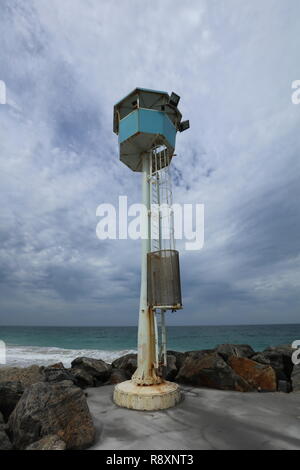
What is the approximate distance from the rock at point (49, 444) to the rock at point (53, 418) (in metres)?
0.32

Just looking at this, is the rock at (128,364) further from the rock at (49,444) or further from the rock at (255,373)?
the rock at (49,444)

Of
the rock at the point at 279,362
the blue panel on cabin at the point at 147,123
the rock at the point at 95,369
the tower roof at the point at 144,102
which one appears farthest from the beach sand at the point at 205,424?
the tower roof at the point at 144,102

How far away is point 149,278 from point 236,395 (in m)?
5.11

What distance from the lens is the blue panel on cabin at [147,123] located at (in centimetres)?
1012

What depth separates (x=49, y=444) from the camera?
17.6 feet

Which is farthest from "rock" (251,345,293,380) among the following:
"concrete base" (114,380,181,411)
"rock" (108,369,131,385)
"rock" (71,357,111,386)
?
"rock" (71,357,111,386)

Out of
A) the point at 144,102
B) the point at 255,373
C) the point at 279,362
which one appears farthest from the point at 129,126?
the point at 279,362

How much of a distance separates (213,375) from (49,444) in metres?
6.84

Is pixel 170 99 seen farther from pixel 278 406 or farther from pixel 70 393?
pixel 278 406

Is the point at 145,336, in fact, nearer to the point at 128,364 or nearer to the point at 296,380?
the point at 128,364

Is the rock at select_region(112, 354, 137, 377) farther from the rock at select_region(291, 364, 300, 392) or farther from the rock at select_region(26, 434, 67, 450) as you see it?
the rock at select_region(26, 434, 67, 450)

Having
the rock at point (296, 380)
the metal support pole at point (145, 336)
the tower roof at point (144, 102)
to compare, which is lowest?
the rock at point (296, 380)
